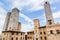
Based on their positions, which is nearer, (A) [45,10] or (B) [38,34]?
(B) [38,34]

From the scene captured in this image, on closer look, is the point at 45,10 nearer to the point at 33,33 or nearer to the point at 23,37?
the point at 33,33

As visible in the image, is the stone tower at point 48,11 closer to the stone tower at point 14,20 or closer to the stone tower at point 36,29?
the stone tower at point 36,29

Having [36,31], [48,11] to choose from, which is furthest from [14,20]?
[48,11]

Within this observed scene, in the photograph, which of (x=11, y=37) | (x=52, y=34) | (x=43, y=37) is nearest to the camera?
(x=52, y=34)

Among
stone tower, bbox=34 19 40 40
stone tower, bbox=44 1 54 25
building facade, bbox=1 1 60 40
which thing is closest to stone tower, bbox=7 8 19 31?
building facade, bbox=1 1 60 40

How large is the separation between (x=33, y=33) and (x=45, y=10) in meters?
20.5

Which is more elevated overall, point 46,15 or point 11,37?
point 46,15

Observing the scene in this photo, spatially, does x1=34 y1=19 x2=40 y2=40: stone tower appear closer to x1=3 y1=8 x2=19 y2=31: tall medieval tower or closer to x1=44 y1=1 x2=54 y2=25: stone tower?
x1=44 y1=1 x2=54 y2=25: stone tower

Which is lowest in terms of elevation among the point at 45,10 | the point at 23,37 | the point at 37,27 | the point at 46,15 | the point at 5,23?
the point at 23,37

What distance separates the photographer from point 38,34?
4769cm

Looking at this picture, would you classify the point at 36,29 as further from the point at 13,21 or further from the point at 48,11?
the point at 13,21

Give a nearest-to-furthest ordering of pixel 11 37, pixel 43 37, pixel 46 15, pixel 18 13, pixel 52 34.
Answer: pixel 52 34 → pixel 43 37 → pixel 11 37 → pixel 46 15 → pixel 18 13

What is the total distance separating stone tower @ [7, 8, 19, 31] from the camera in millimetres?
61438

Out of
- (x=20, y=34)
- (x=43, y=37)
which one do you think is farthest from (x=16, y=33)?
(x=43, y=37)
